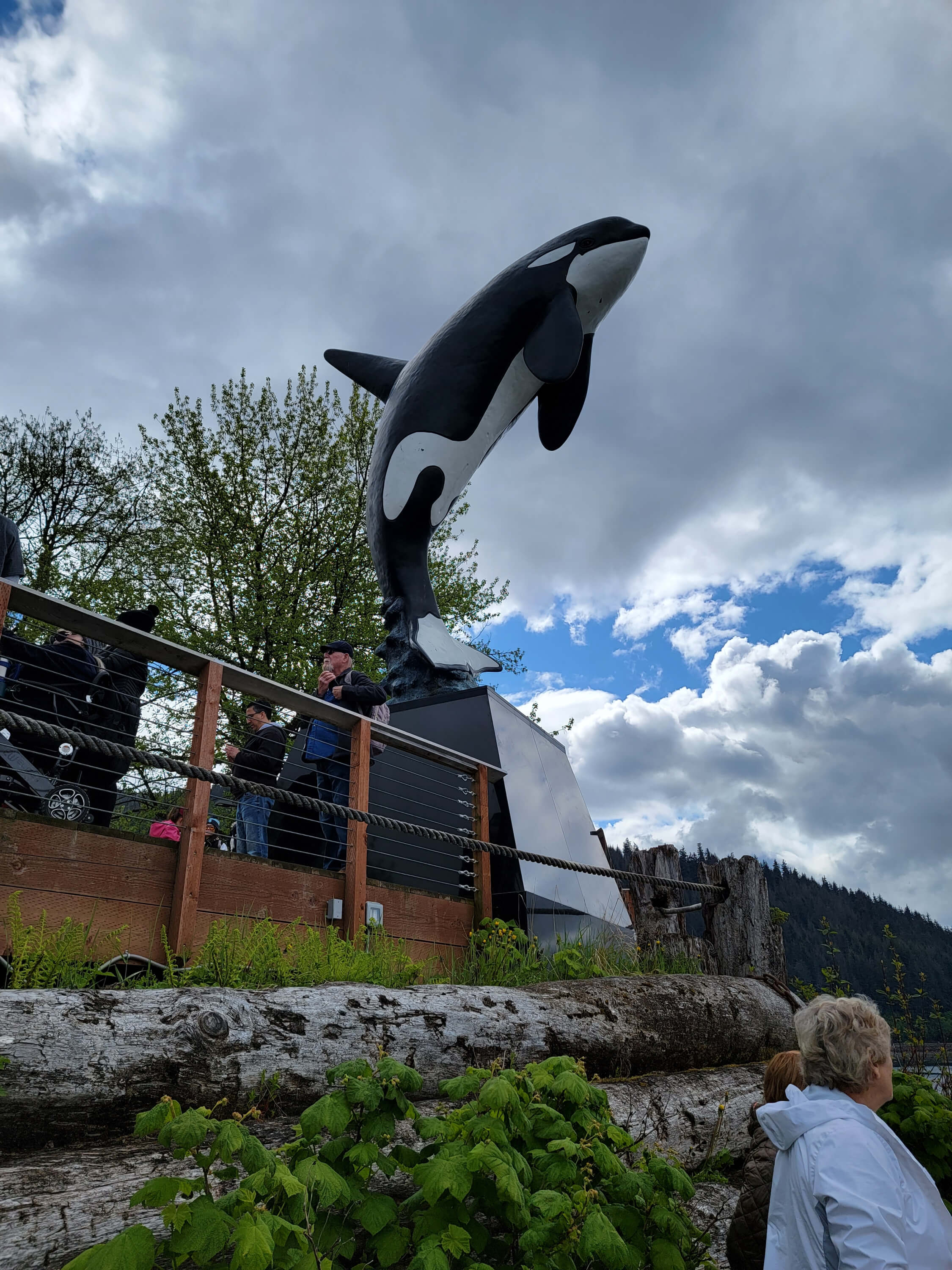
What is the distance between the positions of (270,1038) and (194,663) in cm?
202

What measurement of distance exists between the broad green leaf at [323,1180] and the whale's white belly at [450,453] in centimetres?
685

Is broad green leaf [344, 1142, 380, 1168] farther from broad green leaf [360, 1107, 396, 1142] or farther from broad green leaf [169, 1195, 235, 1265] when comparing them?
broad green leaf [169, 1195, 235, 1265]

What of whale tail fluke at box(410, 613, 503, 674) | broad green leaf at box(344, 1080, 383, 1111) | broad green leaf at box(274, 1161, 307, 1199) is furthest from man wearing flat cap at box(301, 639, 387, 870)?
broad green leaf at box(274, 1161, 307, 1199)

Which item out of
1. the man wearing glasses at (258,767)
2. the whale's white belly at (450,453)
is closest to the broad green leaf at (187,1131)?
the man wearing glasses at (258,767)

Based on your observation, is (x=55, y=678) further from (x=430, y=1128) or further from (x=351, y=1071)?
(x=430, y=1128)

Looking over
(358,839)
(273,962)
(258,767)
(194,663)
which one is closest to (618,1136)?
(273,962)

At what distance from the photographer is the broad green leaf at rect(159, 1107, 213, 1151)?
155 cm

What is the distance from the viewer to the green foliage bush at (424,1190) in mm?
1536

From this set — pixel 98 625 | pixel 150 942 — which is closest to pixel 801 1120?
pixel 150 942

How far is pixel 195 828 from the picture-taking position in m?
3.81

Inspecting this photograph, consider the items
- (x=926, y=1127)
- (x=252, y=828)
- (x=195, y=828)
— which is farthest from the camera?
(x=252, y=828)

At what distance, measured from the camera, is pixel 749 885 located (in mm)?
5527

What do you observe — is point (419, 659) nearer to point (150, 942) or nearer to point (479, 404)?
point (479, 404)

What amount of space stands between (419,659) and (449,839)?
10.3 feet
